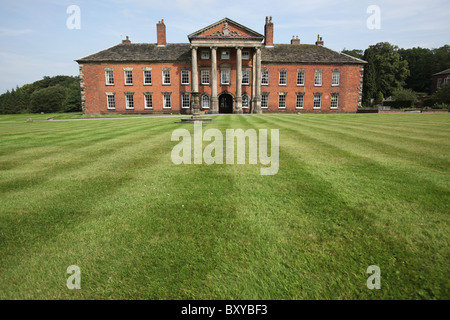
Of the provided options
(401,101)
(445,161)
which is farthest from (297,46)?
(445,161)

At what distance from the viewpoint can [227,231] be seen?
3.01 meters

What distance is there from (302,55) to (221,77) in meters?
13.8

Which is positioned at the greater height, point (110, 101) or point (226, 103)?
point (110, 101)

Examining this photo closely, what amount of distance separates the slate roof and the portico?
→ 253cm

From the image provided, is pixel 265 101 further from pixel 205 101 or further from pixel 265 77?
pixel 205 101

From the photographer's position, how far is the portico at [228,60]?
3591 cm

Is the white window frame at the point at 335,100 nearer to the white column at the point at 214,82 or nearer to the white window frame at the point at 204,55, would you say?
the white column at the point at 214,82

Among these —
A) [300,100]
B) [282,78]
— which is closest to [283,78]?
[282,78]

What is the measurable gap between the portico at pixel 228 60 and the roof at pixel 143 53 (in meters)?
3.26

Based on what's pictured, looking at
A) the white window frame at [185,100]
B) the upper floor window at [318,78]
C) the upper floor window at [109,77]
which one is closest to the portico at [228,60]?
the white window frame at [185,100]

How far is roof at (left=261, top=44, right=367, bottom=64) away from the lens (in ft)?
129

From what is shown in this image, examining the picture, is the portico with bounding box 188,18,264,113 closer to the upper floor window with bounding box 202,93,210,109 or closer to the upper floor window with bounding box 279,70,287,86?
the upper floor window with bounding box 202,93,210,109
